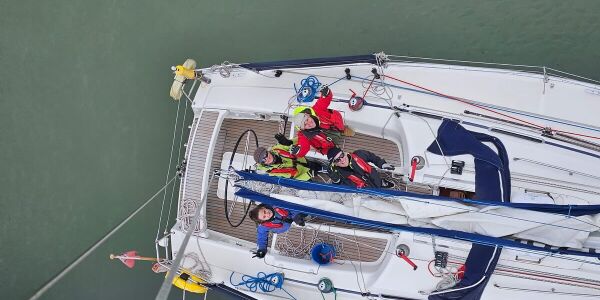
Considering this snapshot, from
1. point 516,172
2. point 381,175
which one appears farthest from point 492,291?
point 381,175

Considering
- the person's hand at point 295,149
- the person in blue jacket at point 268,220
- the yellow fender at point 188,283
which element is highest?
the person's hand at point 295,149

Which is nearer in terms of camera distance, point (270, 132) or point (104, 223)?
point (270, 132)

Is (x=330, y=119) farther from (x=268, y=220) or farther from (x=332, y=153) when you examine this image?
(x=268, y=220)

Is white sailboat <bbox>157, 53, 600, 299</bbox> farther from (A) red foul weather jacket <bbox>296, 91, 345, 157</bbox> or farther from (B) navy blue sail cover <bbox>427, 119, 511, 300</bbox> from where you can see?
(A) red foul weather jacket <bbox>296, 91, 345, 157</bbox>

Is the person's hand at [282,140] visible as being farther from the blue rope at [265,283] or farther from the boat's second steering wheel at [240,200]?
the blue rope at [265,283]

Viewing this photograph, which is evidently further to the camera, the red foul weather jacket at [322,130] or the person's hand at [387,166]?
the person's hand at [387,166]

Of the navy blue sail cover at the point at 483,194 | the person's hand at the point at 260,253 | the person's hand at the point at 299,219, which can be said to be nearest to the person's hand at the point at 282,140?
the person's hand at the point at 299,219

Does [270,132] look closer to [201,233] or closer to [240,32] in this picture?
[201,233]
